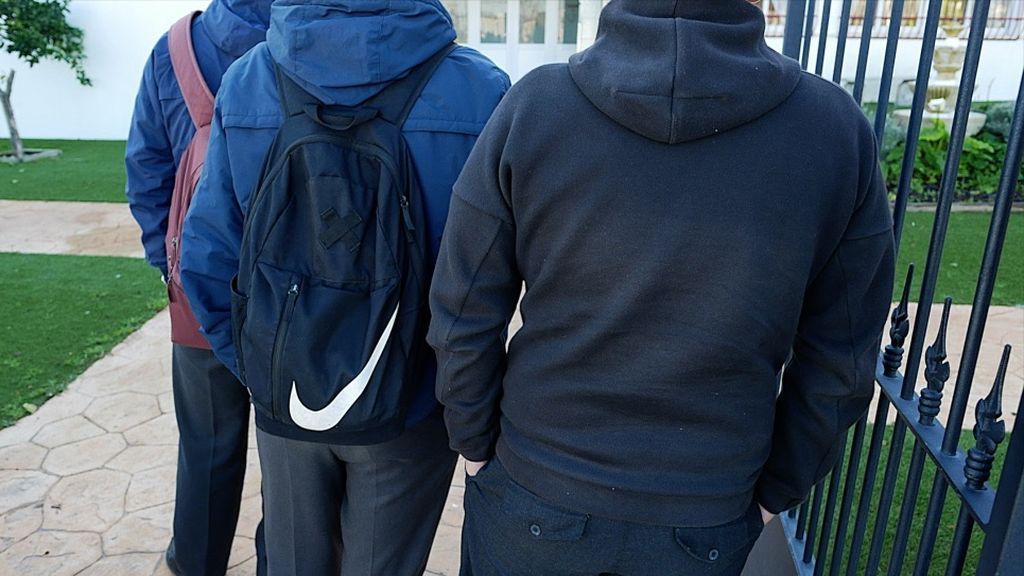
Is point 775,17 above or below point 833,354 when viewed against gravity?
below

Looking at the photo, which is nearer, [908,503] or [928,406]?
[928,406]

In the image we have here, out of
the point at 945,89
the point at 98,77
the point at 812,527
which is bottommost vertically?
the point at 98,77

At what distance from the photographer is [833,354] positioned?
1503mm

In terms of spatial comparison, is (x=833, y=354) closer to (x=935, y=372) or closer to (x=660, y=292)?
(x=935, y=372)

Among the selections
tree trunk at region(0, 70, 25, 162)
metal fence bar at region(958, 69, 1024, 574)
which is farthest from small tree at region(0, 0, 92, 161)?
metal fence bar at region(958, 69, 1024, 574)

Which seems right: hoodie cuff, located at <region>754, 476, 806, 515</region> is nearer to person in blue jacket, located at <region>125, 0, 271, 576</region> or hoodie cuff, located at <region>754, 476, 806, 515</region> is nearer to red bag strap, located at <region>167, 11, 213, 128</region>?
person in blue jacket, located at <region>125, 0, 271, 576</region>

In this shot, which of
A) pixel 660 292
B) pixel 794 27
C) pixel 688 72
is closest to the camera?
pixel 688 72

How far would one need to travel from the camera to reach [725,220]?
132 cm

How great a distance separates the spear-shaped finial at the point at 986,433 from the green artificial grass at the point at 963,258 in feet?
12.9

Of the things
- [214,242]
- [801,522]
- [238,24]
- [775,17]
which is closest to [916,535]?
[801,522]

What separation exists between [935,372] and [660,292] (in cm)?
59

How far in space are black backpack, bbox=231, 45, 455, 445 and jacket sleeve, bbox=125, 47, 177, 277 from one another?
753mm

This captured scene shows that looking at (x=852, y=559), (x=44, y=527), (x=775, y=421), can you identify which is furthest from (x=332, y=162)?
(x=44, y=527)

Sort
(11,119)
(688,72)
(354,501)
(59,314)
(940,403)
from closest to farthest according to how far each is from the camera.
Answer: (688,72) → (940,403) → (354,501) → (59,314) → (11,119)
